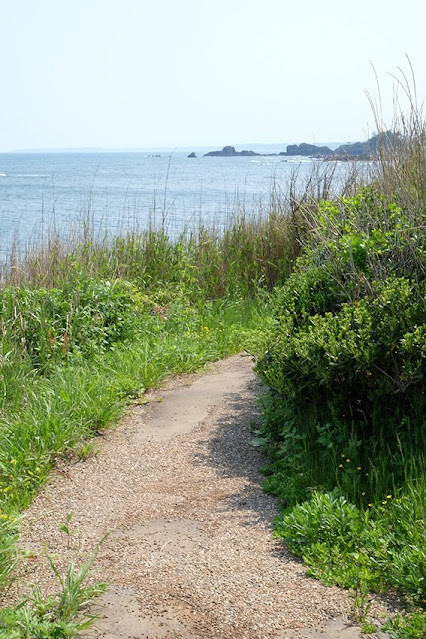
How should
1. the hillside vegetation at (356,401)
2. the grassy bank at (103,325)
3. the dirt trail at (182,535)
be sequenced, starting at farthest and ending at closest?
the grassy bank at (103,325), the hillside vegetation at (356,401), the dirt trail at (182,535)

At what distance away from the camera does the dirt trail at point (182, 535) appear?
288 centimetres

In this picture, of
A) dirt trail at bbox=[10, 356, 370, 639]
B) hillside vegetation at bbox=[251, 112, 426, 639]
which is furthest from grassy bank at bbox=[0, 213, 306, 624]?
hillside vegetation at bbox=[251, 112, 426, 639]

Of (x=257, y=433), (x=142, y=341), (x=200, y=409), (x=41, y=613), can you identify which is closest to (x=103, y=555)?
(x=41, y=613)

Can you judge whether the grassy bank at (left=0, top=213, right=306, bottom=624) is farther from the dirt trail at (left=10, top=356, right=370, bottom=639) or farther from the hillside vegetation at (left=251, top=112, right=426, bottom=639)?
the hillside vegetation at (left=251, top=112, right=426, bottom=639)

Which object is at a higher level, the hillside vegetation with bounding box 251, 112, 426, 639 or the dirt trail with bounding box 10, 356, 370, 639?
the hillside vegetation with bounding box 251, 112, 426, 639

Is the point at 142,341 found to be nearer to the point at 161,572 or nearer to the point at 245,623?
the point at 161,572

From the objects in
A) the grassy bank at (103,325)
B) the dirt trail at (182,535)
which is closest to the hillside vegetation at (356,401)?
the dirt trail at (182,535)

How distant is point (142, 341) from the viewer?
6699 millimetres

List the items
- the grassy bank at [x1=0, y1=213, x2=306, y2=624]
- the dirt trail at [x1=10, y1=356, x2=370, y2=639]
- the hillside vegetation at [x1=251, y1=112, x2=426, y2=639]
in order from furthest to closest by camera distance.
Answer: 1. the grassy bank at [x1=0, y1=213, x2=306, y2=624]
2. the hillside vegetation at [x1=251, y1=112, x2=426, y2=639]
3. the dirt trail at [x1=10, y1=356, x2=370, y2=639]

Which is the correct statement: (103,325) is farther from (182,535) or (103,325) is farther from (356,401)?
(182,535)

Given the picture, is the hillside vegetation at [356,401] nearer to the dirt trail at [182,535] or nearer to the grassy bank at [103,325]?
the dirt trail at [182,535]

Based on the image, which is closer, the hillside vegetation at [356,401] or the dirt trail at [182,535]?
the dirt trail at [182,535]

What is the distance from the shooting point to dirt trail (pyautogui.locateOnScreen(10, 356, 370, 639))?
2.88 metres

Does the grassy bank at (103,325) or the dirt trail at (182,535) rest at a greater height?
the grassy bank at (103,325)
